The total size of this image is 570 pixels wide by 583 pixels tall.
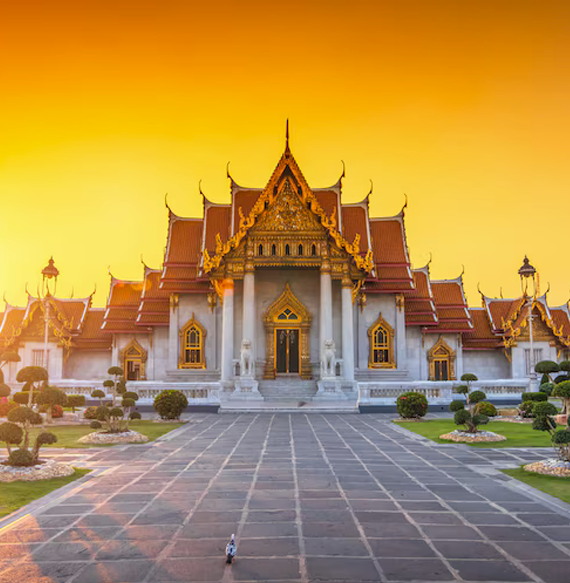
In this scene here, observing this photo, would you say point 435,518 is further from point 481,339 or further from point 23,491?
point 481,339

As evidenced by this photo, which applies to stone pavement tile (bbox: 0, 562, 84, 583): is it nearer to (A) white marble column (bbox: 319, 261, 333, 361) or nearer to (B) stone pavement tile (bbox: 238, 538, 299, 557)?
(B) stone pavement tile (bbox: 238, 538, 299, 557)

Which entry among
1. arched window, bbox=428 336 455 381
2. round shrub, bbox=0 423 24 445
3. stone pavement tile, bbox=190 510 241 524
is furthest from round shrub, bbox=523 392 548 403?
round shrub, bbox=0 423 24 445

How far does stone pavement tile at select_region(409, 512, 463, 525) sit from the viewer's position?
23.9ft

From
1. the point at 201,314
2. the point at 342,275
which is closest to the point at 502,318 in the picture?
the point at 342,275

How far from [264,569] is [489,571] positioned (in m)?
2.07

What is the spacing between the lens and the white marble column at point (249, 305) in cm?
2803

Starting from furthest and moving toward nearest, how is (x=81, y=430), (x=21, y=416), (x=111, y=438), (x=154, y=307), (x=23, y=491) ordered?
(x=154, y=307) < (x=81, y=430) < (x=111, y=438) < (x=21, y=416) < (x=23, y=491)

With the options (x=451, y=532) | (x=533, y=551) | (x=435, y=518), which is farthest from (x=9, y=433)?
(x=533, y=551)

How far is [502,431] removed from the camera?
17719mm

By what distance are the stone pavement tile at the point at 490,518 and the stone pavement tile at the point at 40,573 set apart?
4.52 metres

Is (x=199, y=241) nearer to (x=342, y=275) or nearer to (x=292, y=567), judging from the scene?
(x=342, y=275)

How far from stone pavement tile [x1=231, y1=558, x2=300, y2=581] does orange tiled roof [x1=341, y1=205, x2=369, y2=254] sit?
2909cm

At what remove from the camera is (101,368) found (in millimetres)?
36500

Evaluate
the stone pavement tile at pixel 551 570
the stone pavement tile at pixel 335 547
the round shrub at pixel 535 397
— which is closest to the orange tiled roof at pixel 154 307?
the round shrub at pixel 535 397
